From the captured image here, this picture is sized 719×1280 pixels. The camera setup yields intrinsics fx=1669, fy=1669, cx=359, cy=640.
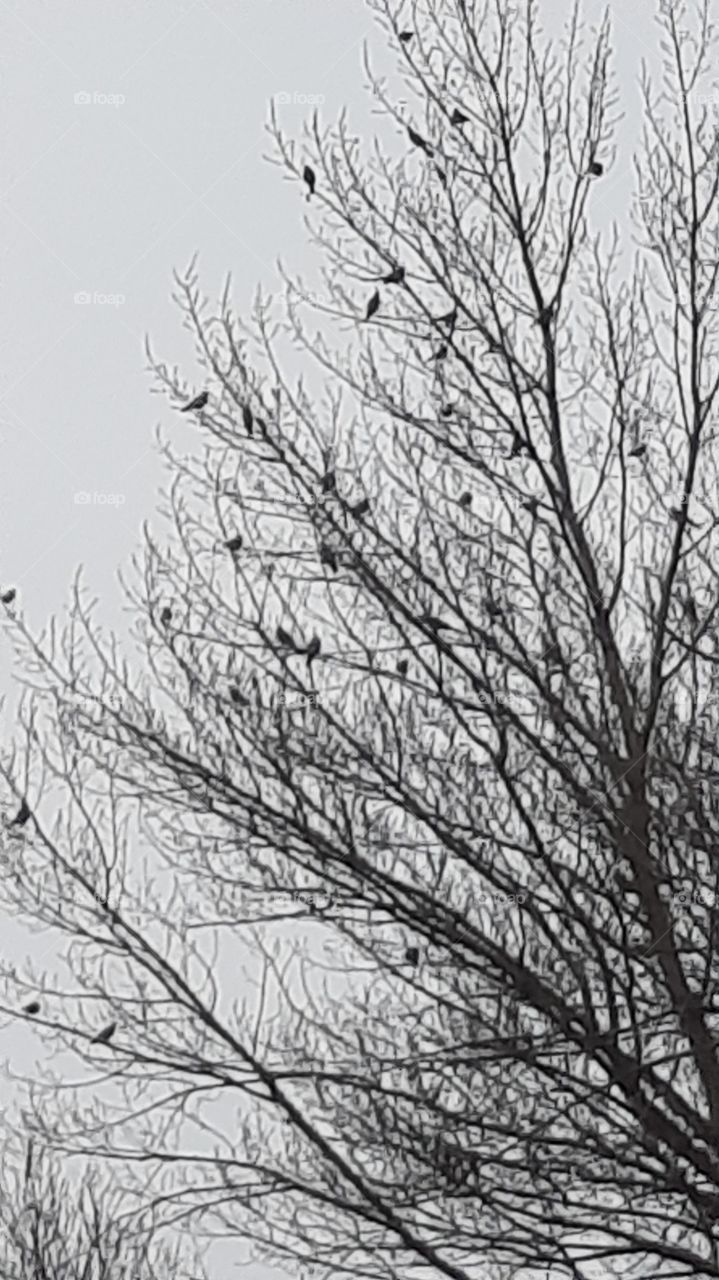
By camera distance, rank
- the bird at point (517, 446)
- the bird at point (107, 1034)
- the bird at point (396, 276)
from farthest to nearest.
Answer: the bird at point (396, 276)
the bird at point (517, 446)
the bird at point (107, 1034)

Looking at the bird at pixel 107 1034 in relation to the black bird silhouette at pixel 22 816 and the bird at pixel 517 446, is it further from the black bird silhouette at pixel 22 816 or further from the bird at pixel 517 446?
the bird at pixel 517 446

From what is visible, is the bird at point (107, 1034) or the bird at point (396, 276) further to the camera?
the bird at point (396, 276)

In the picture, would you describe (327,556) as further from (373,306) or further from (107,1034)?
(107,1034)

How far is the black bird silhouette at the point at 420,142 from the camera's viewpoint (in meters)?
6.08

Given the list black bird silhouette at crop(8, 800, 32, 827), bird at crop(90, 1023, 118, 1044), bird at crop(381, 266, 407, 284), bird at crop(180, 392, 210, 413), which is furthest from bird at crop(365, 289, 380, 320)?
Result: bird at crop(90, 1023, 118, 1044)

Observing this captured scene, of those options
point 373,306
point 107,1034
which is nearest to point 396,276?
point 373,306

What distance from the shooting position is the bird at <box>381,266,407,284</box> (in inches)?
237

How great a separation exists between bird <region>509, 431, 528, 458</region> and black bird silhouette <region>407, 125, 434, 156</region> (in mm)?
1150

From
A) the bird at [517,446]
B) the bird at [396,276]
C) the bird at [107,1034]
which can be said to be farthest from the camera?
the bird at [396,276]

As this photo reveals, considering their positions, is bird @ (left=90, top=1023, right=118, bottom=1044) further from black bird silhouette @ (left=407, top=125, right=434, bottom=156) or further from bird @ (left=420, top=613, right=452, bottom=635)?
black bird silhouette @ (left=407, top=125, right=434, bottom=156)

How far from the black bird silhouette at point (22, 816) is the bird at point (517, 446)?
202 cm

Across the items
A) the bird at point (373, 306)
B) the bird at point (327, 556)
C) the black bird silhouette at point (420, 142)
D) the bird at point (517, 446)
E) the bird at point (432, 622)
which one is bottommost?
the bird at point (432, 622)

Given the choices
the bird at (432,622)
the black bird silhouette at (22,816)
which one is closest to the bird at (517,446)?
the bird at (432,622)

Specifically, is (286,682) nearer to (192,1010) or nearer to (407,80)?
(192,1010)
